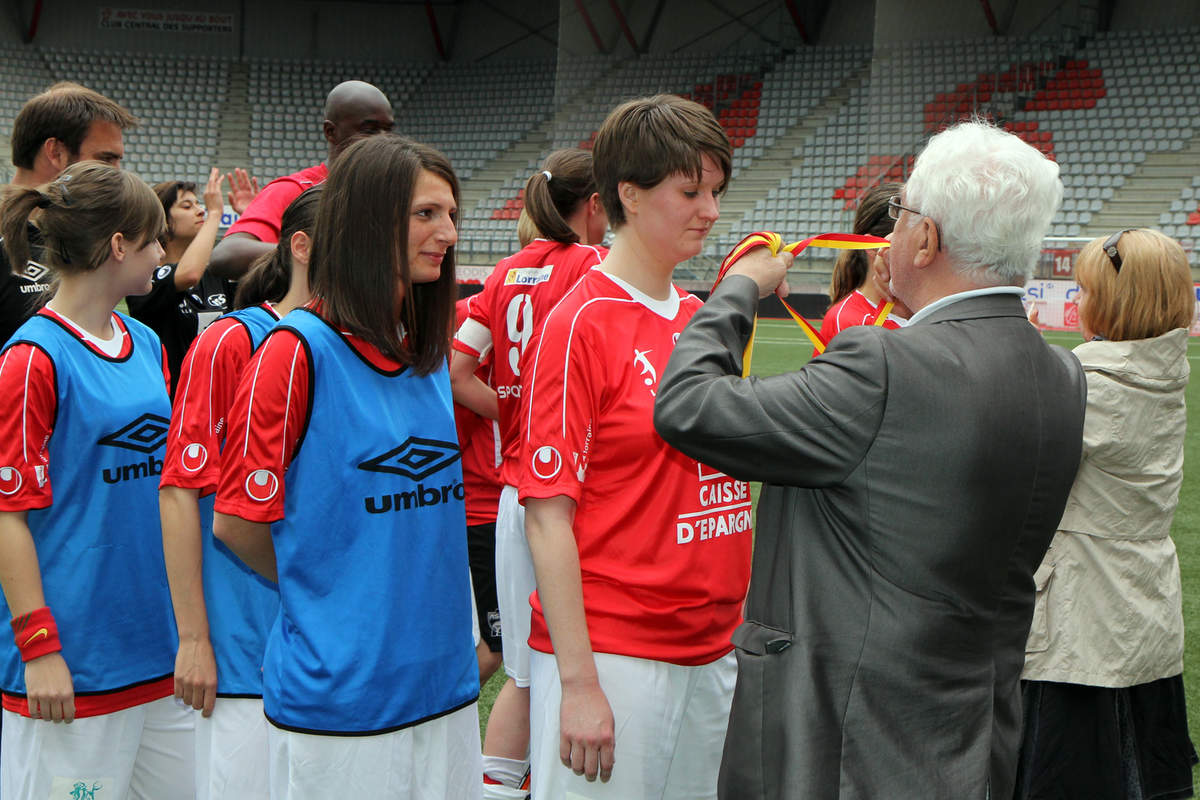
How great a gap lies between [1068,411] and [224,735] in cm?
163

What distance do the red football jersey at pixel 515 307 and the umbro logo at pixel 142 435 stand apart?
1.00m

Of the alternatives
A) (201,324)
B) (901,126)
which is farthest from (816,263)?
(201,324)

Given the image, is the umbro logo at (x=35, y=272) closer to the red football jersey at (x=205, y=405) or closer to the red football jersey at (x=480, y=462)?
the red football jersey at (x=205, y=405)

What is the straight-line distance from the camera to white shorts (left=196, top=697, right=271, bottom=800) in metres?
2.08

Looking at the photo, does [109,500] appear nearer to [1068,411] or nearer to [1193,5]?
[1068,411]

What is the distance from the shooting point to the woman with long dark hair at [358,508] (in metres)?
1.81

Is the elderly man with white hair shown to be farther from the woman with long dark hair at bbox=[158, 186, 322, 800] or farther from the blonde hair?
the blonde hair

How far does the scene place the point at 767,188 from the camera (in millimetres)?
24938

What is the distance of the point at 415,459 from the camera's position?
75.0 inches

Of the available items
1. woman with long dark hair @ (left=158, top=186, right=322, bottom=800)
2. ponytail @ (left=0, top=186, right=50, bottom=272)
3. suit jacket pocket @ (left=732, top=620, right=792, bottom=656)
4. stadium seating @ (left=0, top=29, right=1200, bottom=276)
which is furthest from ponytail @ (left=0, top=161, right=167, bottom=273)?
stadium seating @ (left=0, top=29, right=1200, bottom=276)

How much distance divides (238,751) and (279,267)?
0.98 meters

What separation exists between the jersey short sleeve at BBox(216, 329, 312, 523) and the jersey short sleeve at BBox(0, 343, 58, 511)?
587mm

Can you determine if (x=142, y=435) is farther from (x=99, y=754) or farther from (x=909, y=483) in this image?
(x=909, y=483)

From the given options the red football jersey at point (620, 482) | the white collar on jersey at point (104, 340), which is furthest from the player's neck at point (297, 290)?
the red football jersey at point (620, 482)
